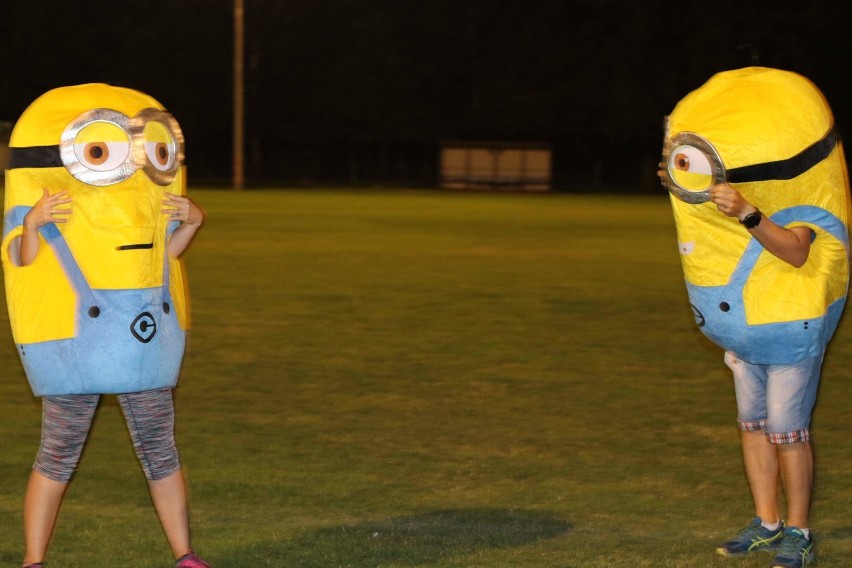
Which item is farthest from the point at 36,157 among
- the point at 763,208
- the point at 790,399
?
the point at 790,399

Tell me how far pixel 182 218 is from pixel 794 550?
2.33m

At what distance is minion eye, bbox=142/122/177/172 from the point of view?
14.8ft

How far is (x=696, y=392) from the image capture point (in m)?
8.88

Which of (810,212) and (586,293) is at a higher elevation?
(810,212)

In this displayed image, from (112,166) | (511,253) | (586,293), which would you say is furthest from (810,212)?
(511,253)

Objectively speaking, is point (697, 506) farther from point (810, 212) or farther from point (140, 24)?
point (140, 24)

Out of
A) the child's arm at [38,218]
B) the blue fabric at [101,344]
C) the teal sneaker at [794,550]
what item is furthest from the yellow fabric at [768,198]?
the child's arm at [38,218]

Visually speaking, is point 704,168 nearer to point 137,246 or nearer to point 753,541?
point 753,541

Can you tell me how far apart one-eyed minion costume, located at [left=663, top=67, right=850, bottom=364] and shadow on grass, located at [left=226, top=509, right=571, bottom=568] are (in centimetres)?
118

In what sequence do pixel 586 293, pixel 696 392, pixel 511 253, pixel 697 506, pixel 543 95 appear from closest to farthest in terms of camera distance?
pixel 697 506, pixel 696 392, pixel 586 293, pixel 511 253, pixel 543 95

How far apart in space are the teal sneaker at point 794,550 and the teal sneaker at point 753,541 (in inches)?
7.2

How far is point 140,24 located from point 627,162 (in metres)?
24.6

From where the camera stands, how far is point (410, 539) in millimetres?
5371

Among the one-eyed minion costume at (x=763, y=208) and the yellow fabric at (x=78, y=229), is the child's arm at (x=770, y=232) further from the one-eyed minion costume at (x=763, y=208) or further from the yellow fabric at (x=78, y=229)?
the yellow fabric at (x=78, y=229)
